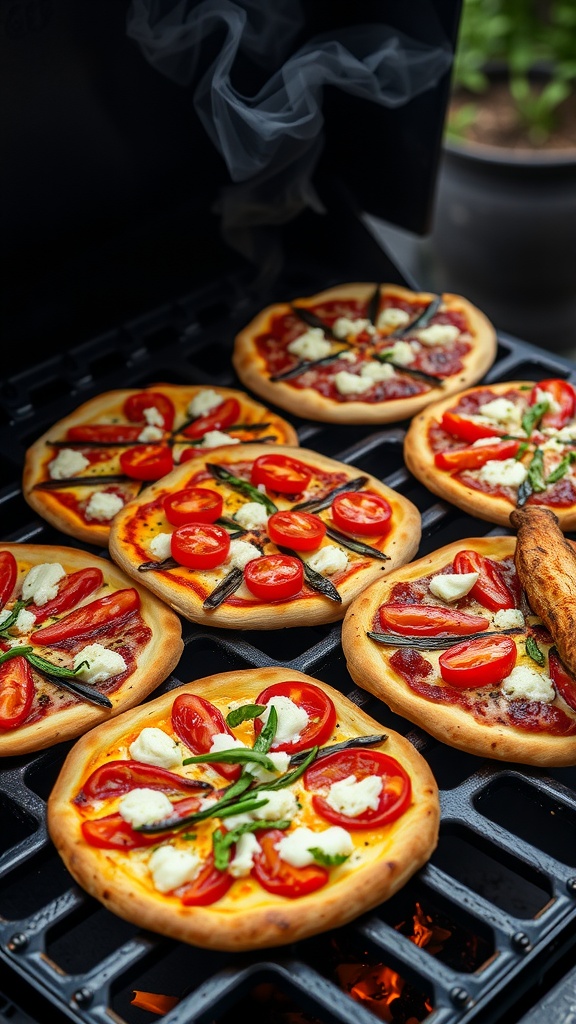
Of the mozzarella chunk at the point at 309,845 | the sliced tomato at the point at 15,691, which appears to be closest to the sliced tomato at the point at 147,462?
the sliced tomato at the point at 15,691

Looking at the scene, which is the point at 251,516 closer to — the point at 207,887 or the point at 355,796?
the point at 355,796

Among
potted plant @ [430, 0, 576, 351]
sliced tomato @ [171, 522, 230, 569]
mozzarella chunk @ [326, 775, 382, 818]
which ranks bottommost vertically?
potted plant @ [430, 0, 576, 351]

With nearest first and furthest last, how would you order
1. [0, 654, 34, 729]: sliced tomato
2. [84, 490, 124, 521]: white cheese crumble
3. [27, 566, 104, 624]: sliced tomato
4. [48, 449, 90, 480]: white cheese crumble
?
1. [0, 654, 34, 729]: sliced tomato
2. [27, 566, 104, 624]: sliced tomato
3. [84, 490, 124, 521]: white cheese crumble
4. [48, 449, 90, 480]: white cheese crumble

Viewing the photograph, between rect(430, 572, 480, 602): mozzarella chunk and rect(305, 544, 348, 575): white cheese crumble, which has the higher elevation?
rect(305, 544, 348, 575): white cheese crumble

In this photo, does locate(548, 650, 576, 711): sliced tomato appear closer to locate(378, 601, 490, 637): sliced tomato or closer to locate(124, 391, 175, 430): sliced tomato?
locate(378, 601, 490, 637): sliced tomato

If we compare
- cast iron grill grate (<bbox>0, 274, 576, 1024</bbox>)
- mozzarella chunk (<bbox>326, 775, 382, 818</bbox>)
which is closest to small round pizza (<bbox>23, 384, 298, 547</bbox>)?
cast iron grill grate (<bbox>0, 274, 576, 1024</bbox>)

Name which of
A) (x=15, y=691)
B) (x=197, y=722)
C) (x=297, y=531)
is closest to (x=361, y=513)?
(x=297, y=531)

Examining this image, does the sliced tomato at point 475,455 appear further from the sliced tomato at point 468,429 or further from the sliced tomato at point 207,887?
the sliced tomato at point 207,887
